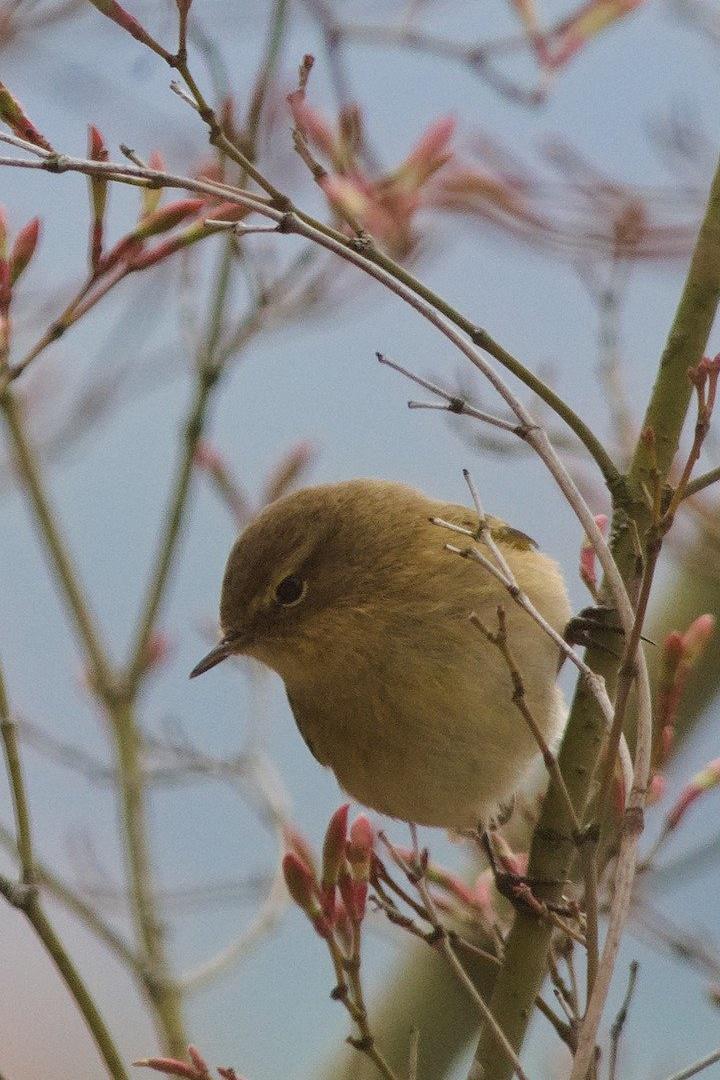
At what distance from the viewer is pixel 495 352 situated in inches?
74.8

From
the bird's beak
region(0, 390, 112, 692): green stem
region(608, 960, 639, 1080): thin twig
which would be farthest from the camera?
region(0, 390, 112, 692): green stem

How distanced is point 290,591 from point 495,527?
0.63 m

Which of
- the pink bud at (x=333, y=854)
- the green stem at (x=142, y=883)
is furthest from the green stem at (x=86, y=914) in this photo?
the pink bud at (x=333, y=854)

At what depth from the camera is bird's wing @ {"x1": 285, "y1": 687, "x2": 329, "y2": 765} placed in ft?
10.8

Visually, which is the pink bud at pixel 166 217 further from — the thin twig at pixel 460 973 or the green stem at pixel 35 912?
the thin twig at pixel 460 973

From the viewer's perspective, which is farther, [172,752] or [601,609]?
[172,752]

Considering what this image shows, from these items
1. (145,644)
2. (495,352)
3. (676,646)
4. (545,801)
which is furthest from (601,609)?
(145,644)

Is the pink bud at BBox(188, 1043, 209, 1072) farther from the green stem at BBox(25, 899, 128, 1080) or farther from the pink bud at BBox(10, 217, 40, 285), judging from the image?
the pink bud at BBox(10, 217, 40, 285)

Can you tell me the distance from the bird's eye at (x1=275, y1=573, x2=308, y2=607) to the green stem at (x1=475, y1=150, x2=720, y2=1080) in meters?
1.02

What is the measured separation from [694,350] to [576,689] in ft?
2.04

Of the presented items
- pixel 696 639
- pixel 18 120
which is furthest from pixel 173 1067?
pixel 18 120

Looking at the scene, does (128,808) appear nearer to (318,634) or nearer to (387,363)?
(318,634)

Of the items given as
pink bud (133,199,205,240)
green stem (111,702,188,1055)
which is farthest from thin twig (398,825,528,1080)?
pink bud (133,199,205,240)

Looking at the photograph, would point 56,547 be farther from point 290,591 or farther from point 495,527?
point 495,527
